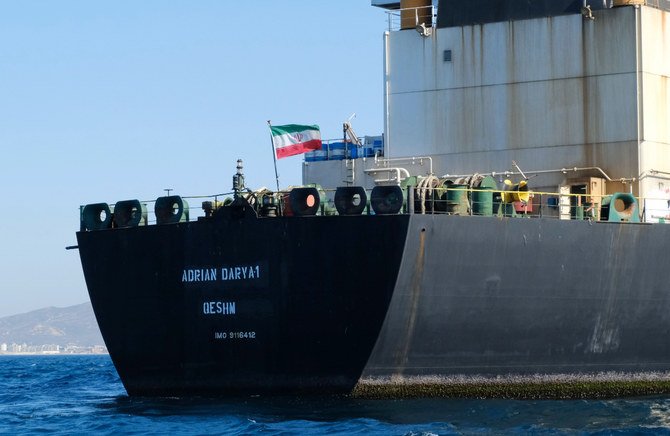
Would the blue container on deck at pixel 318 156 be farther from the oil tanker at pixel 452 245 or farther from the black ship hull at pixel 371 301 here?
the black ship hull at pixel 371 301

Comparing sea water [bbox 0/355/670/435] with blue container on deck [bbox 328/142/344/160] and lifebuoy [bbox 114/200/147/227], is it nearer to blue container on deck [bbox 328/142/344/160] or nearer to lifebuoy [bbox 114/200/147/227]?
lifebuoy [bbox 114/200/147/227]

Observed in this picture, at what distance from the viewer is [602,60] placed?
29.1m

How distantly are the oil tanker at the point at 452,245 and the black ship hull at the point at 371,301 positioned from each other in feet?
0.13

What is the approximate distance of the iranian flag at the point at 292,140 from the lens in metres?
28.8

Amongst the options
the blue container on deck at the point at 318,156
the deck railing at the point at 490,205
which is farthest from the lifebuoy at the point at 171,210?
the blue container on deck at the point at 318,156

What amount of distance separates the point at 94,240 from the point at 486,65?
9102mm

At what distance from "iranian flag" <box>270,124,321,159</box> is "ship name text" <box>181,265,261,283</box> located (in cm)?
375

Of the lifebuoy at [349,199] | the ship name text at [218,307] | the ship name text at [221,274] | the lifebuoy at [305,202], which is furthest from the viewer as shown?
the ship name text at [218,307]

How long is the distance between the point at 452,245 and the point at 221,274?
4.34 meters

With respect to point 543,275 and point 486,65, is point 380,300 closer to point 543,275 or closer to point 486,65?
point 543,275

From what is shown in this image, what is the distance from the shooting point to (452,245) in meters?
24.7

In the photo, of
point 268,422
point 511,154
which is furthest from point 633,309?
point 268,422

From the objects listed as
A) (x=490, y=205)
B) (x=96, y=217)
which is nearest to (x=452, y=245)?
(x=490, y=205)

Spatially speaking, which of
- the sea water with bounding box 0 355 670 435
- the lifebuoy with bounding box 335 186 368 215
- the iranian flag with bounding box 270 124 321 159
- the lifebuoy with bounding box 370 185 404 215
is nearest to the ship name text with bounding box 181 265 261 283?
the lifebuoy with bounding box 335 186 368 215
